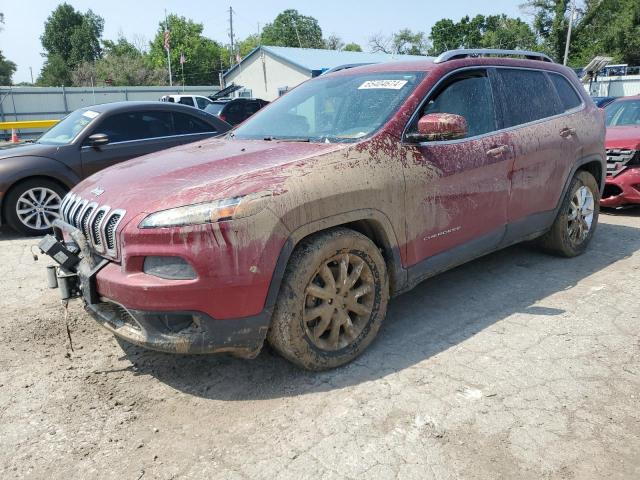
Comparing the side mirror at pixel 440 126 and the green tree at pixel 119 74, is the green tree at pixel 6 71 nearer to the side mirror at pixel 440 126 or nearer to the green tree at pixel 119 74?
the green tree at pixel 119 74

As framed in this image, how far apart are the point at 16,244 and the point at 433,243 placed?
16.9 feet

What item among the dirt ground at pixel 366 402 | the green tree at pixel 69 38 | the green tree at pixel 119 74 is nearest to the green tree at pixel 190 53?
the green tree at pixel 119 74

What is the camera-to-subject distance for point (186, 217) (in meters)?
2.52

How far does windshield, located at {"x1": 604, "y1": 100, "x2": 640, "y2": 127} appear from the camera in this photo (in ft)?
25.4

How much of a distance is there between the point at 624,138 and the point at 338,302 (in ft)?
18.2

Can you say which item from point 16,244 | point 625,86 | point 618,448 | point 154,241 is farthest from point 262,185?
point 625,86

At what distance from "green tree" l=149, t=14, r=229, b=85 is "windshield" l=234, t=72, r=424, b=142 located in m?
61.9

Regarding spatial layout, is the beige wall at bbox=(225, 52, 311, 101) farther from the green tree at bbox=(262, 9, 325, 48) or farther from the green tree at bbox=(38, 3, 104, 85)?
the green tree at bbox=(262, 9, 325, 48)

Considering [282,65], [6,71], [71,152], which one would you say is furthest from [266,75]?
[6,71]

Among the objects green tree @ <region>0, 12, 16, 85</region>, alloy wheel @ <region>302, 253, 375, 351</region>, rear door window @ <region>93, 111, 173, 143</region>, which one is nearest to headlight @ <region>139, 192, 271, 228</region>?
alloy wheel @ <region>302, 253, 375, 351</region>

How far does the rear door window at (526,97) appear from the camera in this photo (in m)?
4.13

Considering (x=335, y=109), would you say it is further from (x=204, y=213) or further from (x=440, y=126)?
(x=204, y=213)

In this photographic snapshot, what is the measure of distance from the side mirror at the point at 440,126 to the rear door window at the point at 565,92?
6.64 feet

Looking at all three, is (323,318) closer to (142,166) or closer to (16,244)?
(142,166)
